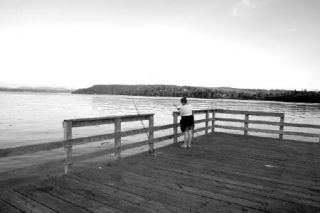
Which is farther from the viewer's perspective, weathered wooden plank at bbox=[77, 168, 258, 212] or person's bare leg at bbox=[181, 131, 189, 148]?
person's bare leg at bbox=[181, 131, 189, 148]

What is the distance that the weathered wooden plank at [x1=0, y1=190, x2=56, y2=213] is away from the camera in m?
3.96

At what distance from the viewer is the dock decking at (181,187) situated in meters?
4.21

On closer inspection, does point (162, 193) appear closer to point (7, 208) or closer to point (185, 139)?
point (7, 208)

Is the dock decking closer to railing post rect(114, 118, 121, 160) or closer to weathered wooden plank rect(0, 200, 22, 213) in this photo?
weathered wooden plank rect(0, 200, 22, 213)

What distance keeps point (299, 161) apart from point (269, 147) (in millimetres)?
2216

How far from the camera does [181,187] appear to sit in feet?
16.8

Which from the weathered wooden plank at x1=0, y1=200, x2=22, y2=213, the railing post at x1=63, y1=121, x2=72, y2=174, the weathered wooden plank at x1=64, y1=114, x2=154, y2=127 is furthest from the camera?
the weathered wooden plank at x1=64, y1=114, x2=154, y2=127

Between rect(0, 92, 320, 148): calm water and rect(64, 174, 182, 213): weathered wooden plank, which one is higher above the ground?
rect(64, 174, 182, 213): weathered wooden plank

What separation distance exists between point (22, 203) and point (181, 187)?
294 centimetres

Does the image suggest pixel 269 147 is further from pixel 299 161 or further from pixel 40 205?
pixel 40 205

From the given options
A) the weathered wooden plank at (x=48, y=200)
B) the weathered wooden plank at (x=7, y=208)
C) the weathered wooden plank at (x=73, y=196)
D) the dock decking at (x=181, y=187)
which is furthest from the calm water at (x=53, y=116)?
the weathered wooden plank at (x=7, y=208)

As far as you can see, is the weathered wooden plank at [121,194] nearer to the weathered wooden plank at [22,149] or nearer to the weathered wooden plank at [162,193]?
the weathered wooden plank at [162,193]

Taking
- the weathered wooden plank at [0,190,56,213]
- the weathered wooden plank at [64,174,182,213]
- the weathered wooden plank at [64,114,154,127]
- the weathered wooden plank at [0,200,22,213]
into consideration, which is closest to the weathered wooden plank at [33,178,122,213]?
the weathered wooden plank at [64,174,182,213]

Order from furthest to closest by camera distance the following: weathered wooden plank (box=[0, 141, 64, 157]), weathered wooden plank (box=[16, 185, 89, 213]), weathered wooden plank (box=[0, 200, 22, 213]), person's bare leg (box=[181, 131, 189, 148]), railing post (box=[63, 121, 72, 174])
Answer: person's bare leg (box=[181, 131, 189, 148]) → railing post (box=[63, 121, 72, 174]) → weathered wooden plank (box=[0, 141, 64, 157]) → weathered wooden plank (box=[16, 185, 89, 213]) → weathered wooden plank (box=[0, 200, 22, 213])
